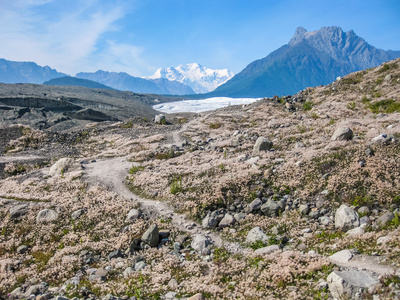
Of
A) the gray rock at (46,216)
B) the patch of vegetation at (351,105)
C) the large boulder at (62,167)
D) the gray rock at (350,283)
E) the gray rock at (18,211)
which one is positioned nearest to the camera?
the gray rock at (350,283)

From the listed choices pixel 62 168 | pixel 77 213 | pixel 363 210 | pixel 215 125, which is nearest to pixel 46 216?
pixel 77 213

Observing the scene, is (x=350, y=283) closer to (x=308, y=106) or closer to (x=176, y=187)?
(x=176, y=187)

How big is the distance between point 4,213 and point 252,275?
20217mm

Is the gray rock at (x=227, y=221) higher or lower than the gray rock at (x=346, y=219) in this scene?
lower

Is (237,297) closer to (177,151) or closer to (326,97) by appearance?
(177,151)

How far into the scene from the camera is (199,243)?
14461mm

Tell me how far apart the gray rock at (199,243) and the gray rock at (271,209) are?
14.8 ft

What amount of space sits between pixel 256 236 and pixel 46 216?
15.6m

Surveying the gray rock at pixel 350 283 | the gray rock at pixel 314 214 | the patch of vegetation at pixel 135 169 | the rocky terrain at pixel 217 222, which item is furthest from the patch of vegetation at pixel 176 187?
the gray rock at pixel 350 283

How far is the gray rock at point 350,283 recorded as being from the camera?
8438 mm

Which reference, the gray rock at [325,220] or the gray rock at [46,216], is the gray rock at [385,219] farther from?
the gray rock at [46,216]

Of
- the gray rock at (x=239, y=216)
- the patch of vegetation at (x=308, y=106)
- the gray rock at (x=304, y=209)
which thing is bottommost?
the gray rock at (x=239, y=216)

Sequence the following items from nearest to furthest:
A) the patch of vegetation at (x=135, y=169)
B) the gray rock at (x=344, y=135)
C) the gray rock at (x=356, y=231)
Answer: the gray rock at (x=356, y=231)
the gray rock at (x=344, y=135)
the patch of vegetation at (x=135, y=169)

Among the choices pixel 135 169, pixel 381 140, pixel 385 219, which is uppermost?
pixel 381 140
